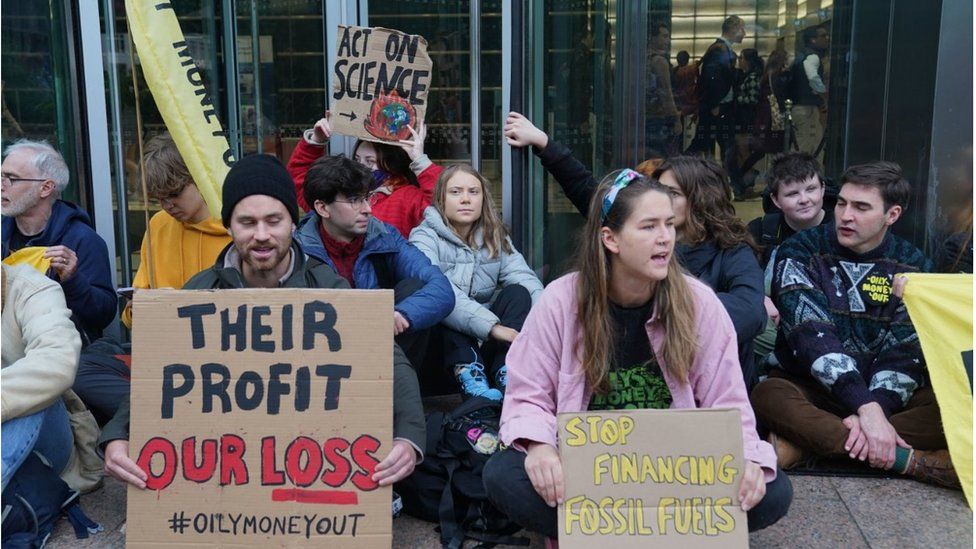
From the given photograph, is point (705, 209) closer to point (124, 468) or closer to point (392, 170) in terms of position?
point (392, 170)

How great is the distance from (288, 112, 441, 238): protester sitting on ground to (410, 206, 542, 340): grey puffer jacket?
31 cm

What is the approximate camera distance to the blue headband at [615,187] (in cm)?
302

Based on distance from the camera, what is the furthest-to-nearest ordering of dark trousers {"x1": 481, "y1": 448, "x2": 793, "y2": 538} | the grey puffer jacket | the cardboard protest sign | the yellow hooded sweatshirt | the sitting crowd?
the cardboard protest sign, the grey puffer jacket, the yellow hooded sweatshirt, the sitting crowd, dark trousers {"x1": 481, "y1": 448, "x2": 793, "y2": 538}

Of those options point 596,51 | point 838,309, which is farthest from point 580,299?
point 596,51

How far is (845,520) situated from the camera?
342cm

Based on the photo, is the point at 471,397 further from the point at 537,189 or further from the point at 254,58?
the point at 254,58

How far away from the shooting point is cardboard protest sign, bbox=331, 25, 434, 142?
4805 millimetres

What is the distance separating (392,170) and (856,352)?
2.54m

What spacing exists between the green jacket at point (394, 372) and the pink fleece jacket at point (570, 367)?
321mm

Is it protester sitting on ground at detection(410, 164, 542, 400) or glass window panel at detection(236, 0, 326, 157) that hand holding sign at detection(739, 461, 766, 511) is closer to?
protester sitting on ground at detection(410, 164, 542, 400)

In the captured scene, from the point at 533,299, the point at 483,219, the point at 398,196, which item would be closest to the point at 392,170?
the point at 398,196

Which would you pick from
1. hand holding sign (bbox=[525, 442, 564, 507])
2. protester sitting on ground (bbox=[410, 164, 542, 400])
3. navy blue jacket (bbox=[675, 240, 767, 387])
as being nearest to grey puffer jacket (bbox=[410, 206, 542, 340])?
protester sitting on ground (bbox=[410, 164, 542, 400])

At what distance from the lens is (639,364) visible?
10.1ft

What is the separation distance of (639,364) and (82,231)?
2626 mm
